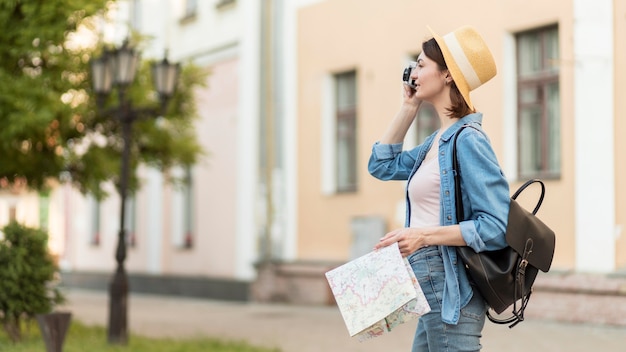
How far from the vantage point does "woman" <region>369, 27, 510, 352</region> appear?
368cm

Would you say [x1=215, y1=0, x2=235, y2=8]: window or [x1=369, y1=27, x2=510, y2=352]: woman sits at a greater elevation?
[x1=215, y1=0, x2=235, y2=8]: window

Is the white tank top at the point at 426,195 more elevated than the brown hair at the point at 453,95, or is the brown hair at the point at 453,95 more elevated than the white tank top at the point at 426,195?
the brown hair at the point at 453,95

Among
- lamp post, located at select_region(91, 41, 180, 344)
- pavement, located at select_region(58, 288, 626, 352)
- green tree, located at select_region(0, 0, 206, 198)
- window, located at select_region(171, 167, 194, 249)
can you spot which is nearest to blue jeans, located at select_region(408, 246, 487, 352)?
pavement, located at select_region(58, 288, 626, 352)

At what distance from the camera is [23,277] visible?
10891mm

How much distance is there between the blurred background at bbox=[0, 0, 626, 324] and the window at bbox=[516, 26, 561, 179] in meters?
0.02

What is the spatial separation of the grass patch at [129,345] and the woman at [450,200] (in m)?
6.49

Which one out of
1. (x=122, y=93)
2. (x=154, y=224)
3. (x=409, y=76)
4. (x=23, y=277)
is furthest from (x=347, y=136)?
(x=409, y=76)

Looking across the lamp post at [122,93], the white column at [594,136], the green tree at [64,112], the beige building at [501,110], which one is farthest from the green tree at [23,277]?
the white column at [594,136]

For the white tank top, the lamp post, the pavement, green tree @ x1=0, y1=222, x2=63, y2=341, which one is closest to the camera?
the white tank top

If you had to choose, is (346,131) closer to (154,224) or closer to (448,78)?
(154,224)

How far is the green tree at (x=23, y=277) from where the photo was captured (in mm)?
10805

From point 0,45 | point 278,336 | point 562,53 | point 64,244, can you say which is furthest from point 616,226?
point 64,244

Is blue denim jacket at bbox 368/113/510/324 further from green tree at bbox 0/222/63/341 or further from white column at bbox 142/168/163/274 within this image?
white column at bbox 142/168/163/274

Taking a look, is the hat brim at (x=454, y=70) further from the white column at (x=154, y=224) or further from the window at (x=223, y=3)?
the white column at (x=154, y=224)
